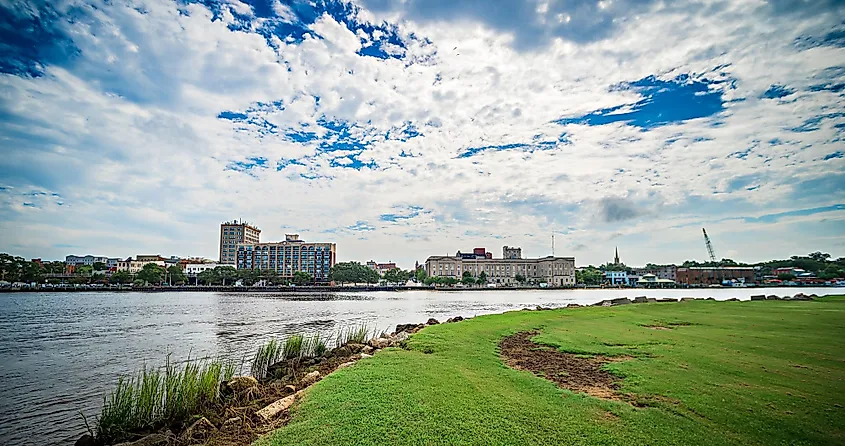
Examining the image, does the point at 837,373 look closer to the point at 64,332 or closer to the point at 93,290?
the point at 64,332

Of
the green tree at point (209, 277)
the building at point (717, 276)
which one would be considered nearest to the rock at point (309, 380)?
the green tree at point (209, 277)

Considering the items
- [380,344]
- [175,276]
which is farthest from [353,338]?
[175,276]

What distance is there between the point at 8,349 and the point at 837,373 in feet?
107

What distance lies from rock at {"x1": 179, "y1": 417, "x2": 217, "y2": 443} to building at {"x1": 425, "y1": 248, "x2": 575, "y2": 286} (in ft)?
529

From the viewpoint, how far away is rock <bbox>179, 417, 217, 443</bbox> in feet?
25.4

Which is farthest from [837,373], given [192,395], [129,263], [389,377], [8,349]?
[129,263]

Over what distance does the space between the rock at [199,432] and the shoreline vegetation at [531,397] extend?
0.11 ft

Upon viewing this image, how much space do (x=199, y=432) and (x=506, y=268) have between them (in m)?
174

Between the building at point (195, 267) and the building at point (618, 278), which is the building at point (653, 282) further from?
the building at point (195, 267)

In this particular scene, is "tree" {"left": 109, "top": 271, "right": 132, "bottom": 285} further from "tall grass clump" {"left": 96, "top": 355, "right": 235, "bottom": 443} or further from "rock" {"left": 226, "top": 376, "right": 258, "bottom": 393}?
"rock" {"left": 226, "top": 376, "right": 258, "bottom": 393}

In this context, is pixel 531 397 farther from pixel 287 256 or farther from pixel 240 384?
pixel 287 256

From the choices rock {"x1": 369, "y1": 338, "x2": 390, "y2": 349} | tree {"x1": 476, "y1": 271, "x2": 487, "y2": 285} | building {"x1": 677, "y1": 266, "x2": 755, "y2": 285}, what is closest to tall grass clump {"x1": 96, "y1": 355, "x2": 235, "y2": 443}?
rock {"x1": 369, "y1": 338, "x2": 390, "y2": 349}

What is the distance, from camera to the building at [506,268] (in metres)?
171

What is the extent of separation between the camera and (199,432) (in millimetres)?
7988
